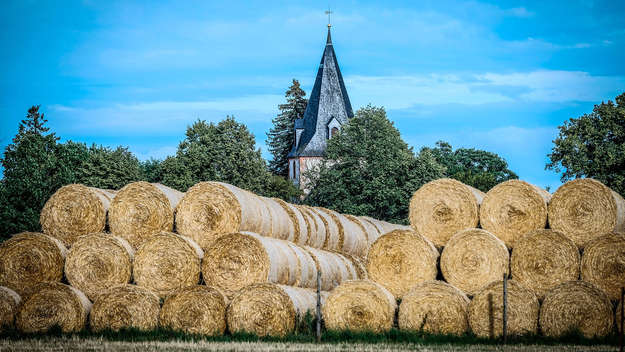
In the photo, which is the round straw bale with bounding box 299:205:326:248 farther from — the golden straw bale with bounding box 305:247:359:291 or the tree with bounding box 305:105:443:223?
the tree with bounding box 305:105:443:223

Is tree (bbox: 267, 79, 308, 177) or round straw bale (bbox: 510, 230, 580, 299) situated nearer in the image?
round straw bale (bbox: 510, 230, 580, 299)

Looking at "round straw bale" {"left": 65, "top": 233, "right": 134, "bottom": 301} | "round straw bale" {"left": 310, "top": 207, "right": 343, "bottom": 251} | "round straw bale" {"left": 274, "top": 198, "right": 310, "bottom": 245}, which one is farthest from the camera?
"round straw bale" {"left": 310, "top": 207, "right": 343, "bottom": 251}

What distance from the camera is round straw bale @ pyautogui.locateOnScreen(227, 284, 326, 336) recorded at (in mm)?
16938

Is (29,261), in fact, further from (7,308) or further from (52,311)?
(52,311)

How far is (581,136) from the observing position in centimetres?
5100

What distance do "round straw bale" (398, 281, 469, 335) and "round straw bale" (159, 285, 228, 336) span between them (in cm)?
380

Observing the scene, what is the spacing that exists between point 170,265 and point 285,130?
8638 cm

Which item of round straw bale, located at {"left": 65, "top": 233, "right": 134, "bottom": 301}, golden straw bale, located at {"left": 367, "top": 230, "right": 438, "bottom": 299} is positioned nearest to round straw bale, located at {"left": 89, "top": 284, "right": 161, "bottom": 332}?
round straw bale, located at {"left": 65, "top": 233, "right": 134, "bottom": 301}

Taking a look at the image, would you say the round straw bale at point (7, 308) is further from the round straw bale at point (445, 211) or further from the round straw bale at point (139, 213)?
the round straw bale at point (445, 211)

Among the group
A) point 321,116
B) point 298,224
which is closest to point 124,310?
point 298,224

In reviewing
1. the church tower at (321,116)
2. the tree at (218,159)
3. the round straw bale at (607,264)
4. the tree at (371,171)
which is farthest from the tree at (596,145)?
the church tower at (321,116)

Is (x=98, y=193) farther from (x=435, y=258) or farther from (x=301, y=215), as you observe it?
(x=435, y=258)

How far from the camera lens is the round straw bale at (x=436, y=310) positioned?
17.1 m

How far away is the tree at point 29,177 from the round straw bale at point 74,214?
87.5 feet
